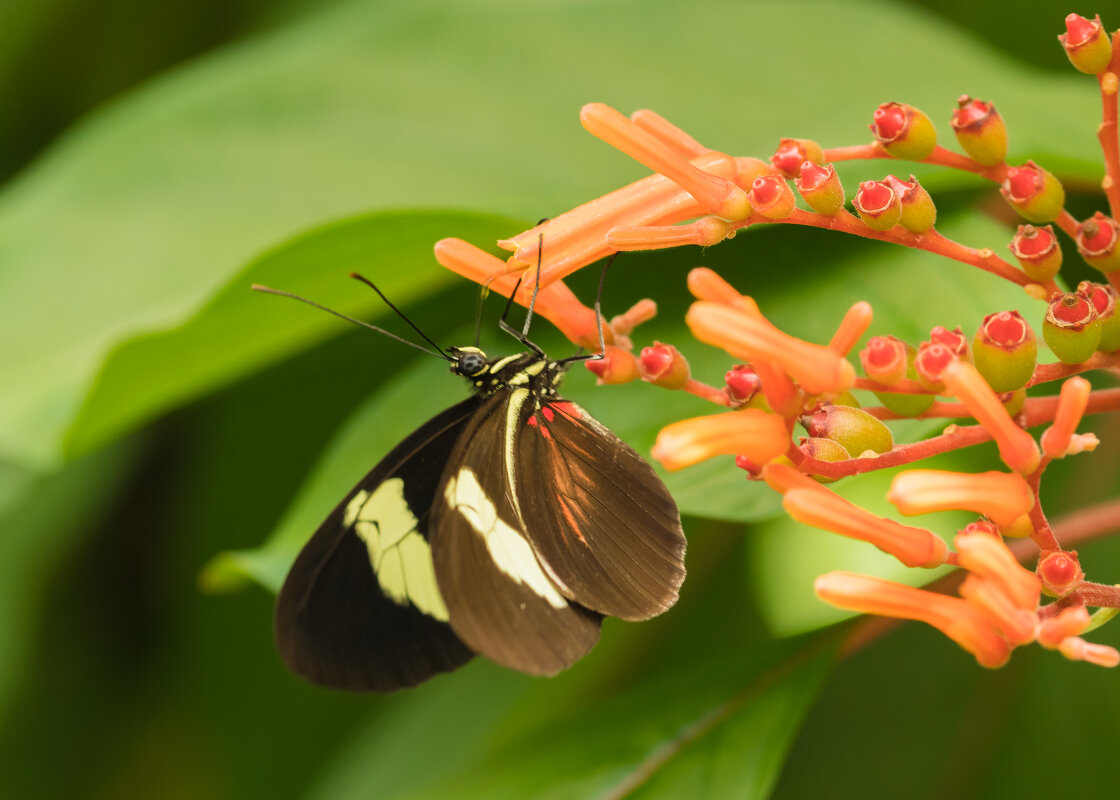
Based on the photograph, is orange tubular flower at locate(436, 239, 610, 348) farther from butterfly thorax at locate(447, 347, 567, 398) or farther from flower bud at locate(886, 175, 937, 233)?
flower bud at locate(886, 175, 937, 233)

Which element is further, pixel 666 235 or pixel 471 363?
pixel 471 363

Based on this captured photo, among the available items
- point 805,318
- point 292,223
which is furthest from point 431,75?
point 805,318

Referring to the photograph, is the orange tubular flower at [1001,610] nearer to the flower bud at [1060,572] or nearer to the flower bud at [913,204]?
the flower bud at [1060,572]

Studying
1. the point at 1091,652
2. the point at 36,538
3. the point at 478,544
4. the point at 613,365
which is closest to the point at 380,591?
the point at 478,544

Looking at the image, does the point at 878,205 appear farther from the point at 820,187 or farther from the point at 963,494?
the point at 963,494

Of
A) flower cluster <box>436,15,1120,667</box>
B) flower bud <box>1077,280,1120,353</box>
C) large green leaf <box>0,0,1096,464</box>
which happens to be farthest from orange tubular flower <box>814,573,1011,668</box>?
large green leaf <box>0,0,1096,464</box>

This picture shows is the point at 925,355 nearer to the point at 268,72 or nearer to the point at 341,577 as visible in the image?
the point at 341,577

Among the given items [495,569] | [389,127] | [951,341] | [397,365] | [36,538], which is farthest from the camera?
[36,538]
